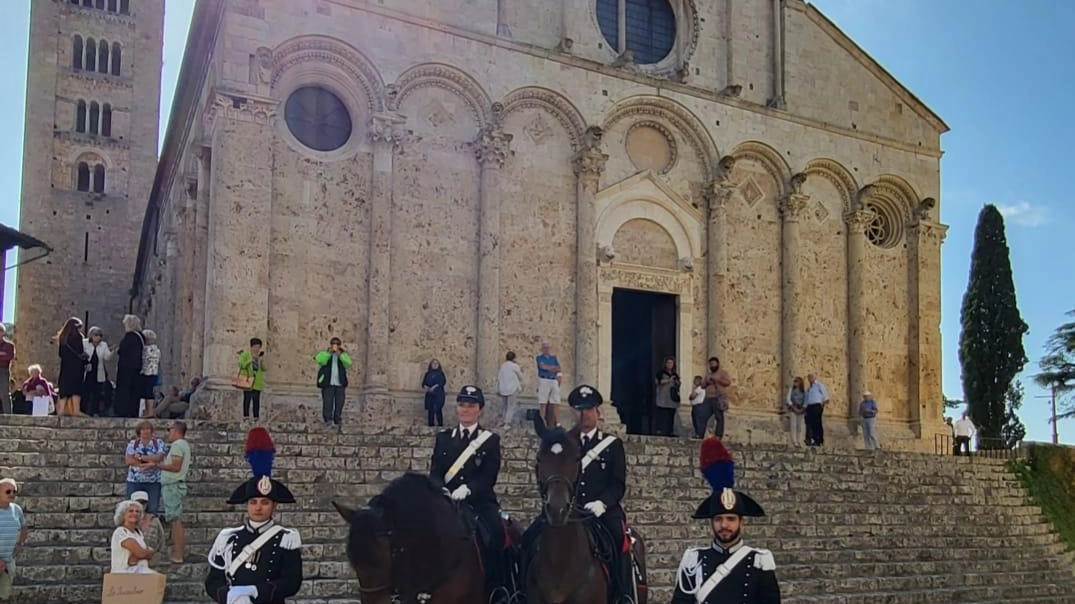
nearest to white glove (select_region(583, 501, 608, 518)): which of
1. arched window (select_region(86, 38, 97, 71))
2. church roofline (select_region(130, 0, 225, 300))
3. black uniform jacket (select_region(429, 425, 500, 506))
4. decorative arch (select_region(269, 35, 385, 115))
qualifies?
black uniform jacket (select_region(429, 425, 500, 506))

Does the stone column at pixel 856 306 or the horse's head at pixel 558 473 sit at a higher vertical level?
the stone column at pixel 856 306

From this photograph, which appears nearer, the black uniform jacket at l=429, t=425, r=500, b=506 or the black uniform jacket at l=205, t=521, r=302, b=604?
the black uniform jacket at l=205, t=521, r=302, b=604

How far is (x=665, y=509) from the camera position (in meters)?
16.2

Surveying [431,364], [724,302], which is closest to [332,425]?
[431,364]

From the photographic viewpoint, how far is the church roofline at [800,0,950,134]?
27047 millimetres

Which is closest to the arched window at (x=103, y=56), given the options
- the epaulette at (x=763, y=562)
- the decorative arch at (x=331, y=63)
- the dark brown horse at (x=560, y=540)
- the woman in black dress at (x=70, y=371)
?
the decorative arch at (x=331, y=63)

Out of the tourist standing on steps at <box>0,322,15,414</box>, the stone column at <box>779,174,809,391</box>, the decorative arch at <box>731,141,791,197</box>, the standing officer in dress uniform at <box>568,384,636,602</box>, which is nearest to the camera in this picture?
the standing officer in dress uniform at <box>568,384,636,602</box>

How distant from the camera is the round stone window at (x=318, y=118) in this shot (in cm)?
2103

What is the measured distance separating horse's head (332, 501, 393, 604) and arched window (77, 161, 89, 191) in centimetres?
4962

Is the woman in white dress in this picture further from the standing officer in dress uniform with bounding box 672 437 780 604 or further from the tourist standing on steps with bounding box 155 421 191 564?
the standing officer in dress uniform with bounding box 672 437 780 604

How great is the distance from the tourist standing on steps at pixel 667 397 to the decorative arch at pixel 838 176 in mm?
6662

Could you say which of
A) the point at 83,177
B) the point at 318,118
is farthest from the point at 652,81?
the point at 83,177

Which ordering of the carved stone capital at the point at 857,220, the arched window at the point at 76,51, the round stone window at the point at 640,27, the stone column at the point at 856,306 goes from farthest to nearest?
the arched window at the point at 76,51 < the carved stone capital at the point at 857,220 < the stone column at the point at 856,306 < the round stone window at the point at 640,27

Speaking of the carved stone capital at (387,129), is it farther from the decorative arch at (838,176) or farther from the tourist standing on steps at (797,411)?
the decorative arch at (838,176)
